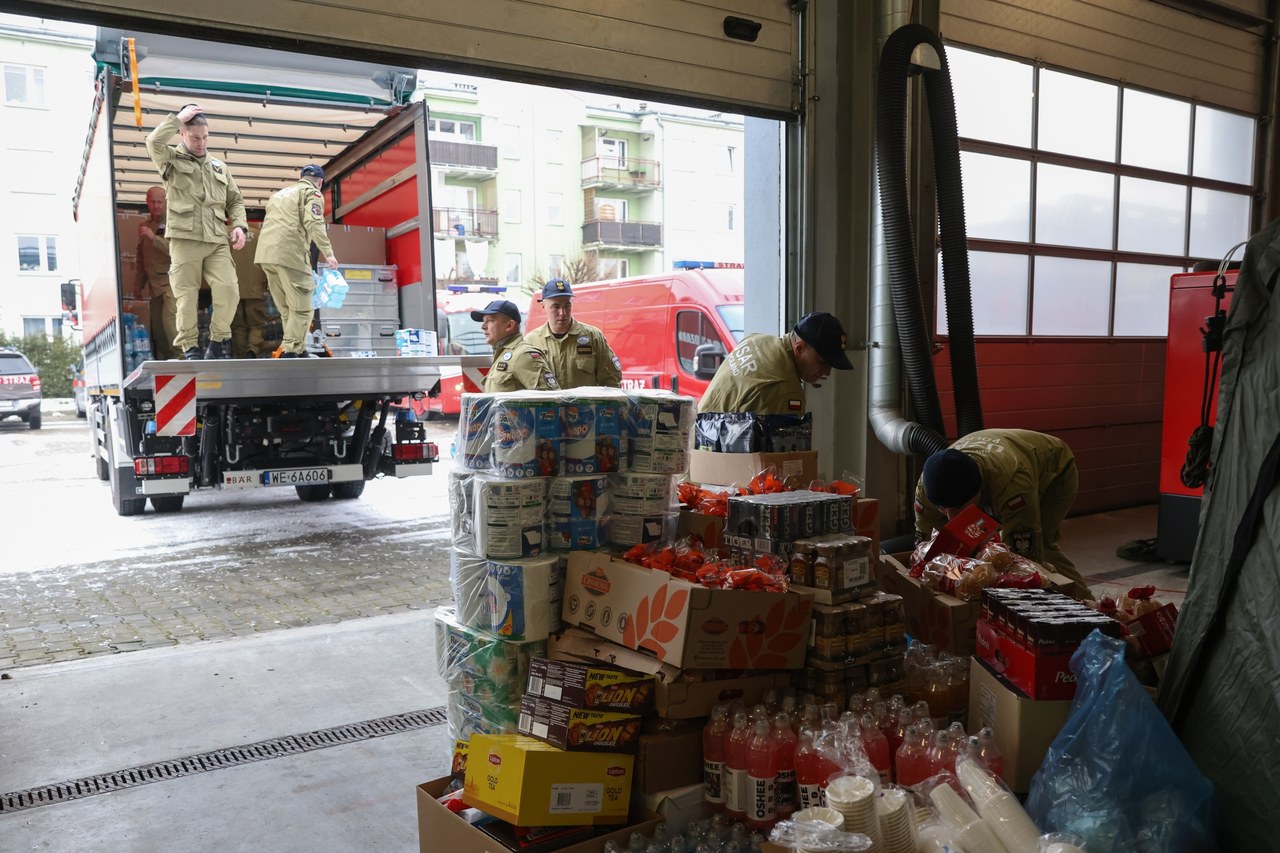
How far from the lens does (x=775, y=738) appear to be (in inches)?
103

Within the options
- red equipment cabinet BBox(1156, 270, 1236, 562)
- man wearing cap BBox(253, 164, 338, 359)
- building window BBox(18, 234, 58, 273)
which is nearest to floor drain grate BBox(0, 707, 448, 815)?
man wearing cap BBox(253, 164, 338, 359)

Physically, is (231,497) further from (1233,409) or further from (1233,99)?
(1233,99)

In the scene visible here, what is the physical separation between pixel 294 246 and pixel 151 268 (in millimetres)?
1798

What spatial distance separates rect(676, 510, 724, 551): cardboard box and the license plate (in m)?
5.32

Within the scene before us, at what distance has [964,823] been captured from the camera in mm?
2242

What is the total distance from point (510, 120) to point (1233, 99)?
25055mm

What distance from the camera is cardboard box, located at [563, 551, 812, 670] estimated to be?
2.77 m

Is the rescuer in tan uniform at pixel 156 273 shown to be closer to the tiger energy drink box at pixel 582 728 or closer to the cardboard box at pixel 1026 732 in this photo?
the tiger energy drink box at pixel 582 728

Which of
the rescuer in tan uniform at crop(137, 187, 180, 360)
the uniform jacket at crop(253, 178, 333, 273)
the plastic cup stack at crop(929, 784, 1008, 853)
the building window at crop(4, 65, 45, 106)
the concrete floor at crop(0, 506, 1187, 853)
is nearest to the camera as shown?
the plastic cup stack at crop(929, 784, 1008, 853)

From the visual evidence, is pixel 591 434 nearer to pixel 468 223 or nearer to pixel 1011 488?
pixel 1011 488

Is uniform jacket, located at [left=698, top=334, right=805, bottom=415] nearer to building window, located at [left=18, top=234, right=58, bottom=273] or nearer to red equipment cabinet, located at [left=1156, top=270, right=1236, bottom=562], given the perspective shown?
red equipment cabinet, located at [left=1156, top=270, right=1236, bottom=562]

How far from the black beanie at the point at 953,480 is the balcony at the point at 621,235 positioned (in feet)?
98.4

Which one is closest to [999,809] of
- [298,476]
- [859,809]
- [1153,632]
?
[859,809]

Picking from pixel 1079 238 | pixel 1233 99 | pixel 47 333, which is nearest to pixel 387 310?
pixel 1079 238
